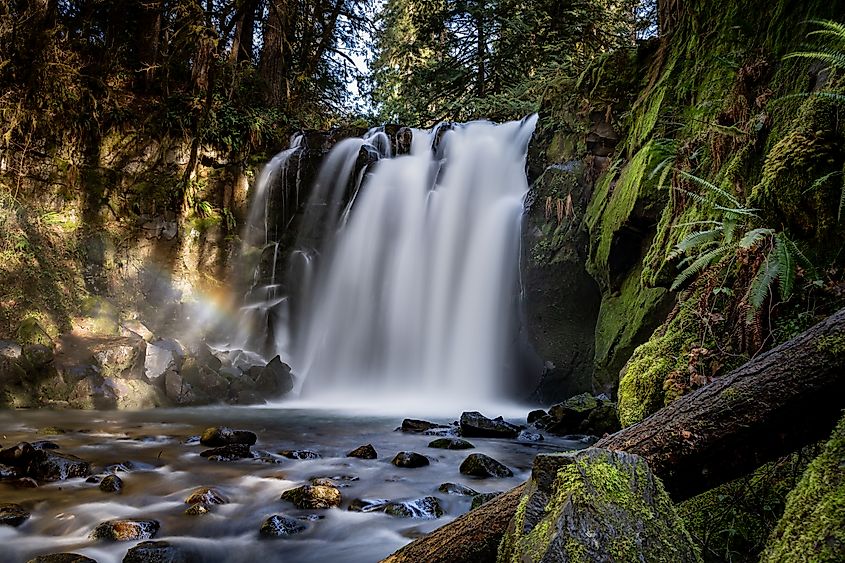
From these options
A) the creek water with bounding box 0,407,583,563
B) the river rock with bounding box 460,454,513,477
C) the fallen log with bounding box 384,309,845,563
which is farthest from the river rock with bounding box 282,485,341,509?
the fallen log with bounding box 384,309,845,563

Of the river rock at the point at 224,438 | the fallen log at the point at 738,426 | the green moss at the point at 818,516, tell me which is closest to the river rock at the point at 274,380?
the river rock at the point at 224,438

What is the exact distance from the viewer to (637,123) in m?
7.14

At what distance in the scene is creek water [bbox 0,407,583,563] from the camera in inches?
150

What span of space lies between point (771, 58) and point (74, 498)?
628 centimetres

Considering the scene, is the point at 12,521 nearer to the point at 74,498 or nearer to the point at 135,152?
the point at 74,498

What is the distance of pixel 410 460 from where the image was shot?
554cm

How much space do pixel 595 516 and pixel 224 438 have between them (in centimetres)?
534

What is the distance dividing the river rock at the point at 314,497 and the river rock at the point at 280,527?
239 mm

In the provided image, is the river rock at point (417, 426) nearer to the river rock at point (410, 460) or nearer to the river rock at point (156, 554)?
the river rock at point (410, 460)

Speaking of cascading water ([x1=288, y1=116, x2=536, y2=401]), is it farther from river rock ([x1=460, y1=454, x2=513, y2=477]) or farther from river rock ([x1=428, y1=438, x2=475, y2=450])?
river rock ([x1=460, y1=454, x2=513, y2=477])

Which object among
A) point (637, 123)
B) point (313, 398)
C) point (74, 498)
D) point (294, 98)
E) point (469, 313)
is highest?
point (294, 98)

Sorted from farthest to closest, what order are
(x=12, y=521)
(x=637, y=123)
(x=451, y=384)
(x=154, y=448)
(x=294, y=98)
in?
(x=294, y=98)
(x=451, y=384)
(x=637, y=123)
(x=154, y=448)
(x=12, y=521)

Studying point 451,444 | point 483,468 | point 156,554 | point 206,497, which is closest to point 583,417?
point 451,444

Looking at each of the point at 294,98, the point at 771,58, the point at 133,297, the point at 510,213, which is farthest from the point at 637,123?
the point at 294,98
